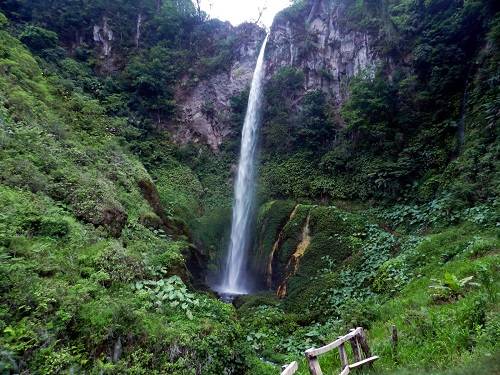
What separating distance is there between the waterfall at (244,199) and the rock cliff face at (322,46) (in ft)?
5.87

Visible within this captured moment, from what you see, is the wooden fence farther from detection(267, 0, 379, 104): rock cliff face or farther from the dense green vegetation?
detection(267, 0, 379, 104): rock cliff face

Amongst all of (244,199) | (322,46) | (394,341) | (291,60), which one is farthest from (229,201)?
(394,341)

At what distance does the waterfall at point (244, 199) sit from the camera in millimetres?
18406

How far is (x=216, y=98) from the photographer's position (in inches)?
1049

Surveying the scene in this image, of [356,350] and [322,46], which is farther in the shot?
[322,46]

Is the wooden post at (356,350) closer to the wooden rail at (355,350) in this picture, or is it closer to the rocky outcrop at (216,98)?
the wooden rail at (355,350)

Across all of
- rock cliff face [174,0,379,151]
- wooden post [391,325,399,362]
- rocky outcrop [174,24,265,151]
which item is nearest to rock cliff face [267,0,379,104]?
rock cliff face [174,0,379,151]

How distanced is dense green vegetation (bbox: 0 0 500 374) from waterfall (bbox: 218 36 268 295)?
0.81 metres

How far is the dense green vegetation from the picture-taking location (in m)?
5.82

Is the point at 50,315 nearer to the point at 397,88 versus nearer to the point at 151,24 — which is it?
the point at 397,88

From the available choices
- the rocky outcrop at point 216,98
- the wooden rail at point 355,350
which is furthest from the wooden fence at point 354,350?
the rocky outcrop at point 216,98

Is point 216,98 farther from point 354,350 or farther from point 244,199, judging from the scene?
point 354,350

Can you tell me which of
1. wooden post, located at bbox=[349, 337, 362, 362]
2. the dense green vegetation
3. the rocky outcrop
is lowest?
wooden post, located at bbox=[349, 337, 362, 362]

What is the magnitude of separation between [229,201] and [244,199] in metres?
1.19
